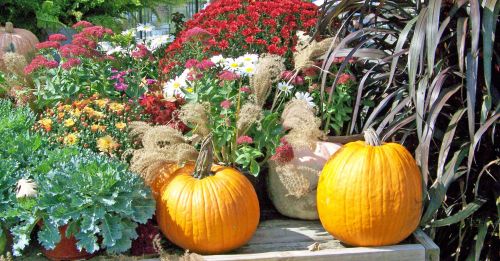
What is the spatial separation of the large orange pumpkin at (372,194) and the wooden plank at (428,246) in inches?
3.0

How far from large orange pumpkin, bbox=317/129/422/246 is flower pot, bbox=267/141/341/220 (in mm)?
211

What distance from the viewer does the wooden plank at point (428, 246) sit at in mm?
2527

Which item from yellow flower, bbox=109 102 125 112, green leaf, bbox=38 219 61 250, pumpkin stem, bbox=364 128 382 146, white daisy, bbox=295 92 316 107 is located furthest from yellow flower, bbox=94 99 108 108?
pumpkin stem, bbox=364 128 382 146

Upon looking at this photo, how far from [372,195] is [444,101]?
584mm

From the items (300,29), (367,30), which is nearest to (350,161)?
(367,30)

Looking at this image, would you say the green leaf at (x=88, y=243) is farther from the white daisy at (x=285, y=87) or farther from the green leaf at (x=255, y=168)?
the white daisy at (x=285, y=87)

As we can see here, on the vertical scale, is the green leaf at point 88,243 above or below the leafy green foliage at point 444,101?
below

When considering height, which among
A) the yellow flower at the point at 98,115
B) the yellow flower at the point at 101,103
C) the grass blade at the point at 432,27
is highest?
the grass blade at the point at 432,27

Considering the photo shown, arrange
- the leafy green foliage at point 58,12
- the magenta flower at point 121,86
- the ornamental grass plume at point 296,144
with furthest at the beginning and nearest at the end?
1. the leafy green foliage at point 58,12
2. the magenta flower at point 121,86
3. the ornamental grass plume at point 296,144

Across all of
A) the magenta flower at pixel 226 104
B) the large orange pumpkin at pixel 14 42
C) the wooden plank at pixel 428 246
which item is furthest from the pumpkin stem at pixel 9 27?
the wooden plank at pixel 428 246

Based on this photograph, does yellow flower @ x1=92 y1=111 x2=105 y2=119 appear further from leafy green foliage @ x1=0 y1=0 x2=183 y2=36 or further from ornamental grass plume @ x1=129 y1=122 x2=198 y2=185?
leafy green foliage @ x1=0 y1=0 x2=183 y2=36

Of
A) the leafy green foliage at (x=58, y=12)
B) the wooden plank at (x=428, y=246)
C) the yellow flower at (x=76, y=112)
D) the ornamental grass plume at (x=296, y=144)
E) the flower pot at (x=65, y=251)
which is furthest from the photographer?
the leafy green foliage at (x=58, y=12)

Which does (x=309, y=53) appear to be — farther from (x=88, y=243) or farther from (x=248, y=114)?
(x=88, y=243)

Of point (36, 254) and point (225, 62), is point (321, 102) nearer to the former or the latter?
point (225, 62)
